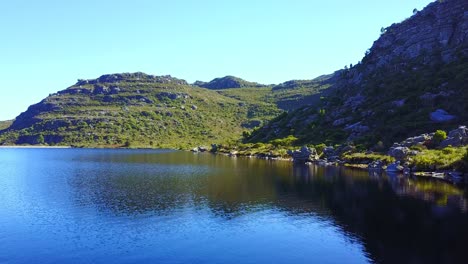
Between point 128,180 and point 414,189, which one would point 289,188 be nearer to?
point 414,189

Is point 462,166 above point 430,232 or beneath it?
above

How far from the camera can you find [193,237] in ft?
203

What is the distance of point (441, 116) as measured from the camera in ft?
558

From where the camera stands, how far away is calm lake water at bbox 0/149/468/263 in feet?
176

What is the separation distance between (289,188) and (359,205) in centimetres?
2674

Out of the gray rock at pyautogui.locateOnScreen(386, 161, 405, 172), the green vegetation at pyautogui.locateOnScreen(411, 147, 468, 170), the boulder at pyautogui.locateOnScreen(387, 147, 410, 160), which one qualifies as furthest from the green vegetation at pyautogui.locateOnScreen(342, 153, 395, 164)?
the green vegetation at pyautogui.locateOnScreen(411, 147, 468, 170)

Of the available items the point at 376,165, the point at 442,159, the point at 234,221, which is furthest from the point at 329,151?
the point at 234,221

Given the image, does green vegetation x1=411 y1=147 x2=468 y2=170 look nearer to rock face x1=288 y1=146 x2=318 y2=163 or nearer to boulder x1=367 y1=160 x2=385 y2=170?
boulder x1=367 y1=160 x2=385 y2=170

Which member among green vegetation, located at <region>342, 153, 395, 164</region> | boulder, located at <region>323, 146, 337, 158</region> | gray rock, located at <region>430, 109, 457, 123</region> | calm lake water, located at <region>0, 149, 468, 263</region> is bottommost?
calm lake water, located at <region>0, 149, 468, 263</region>

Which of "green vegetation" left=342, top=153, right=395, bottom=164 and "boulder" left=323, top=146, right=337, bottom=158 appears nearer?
"green vegetation" left=342, top=153, right=395, bottom=164

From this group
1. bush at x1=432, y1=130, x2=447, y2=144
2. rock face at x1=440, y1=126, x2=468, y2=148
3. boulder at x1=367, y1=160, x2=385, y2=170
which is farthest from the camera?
boulder at x1=367, y1=160, x2=385, y2=170

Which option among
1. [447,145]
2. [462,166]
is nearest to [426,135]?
[447,145]

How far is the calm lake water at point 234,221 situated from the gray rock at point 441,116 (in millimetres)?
64359

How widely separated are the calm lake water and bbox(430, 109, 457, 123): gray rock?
211ft
